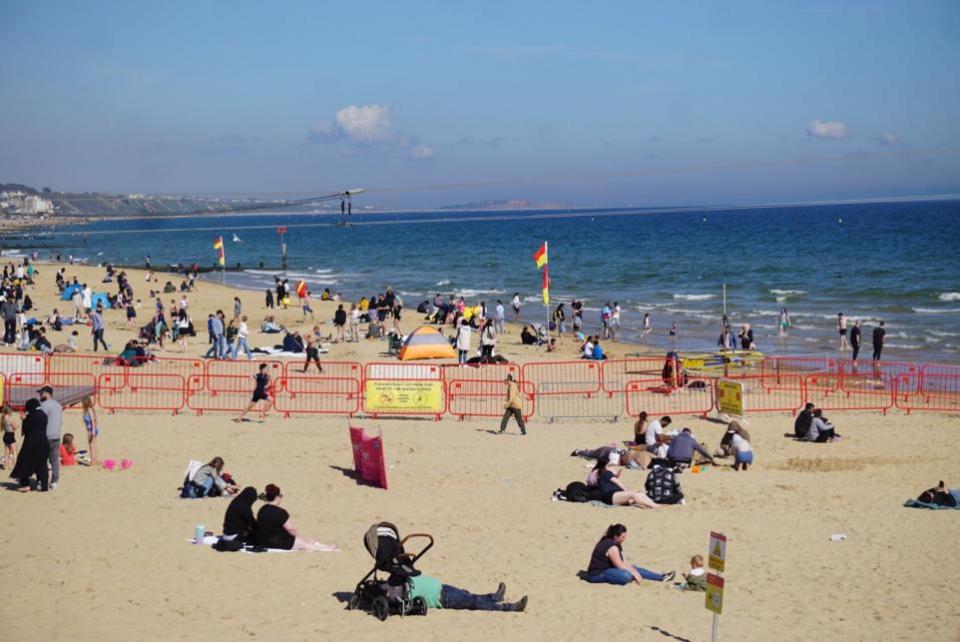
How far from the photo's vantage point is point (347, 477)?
15.9 meters

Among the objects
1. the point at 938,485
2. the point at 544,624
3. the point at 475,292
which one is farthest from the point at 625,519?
the point at 475,292

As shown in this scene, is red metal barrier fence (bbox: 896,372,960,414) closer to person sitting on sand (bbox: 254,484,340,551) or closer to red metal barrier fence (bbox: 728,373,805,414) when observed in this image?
red metal barrier fence (bbox: 728,373,805,414)

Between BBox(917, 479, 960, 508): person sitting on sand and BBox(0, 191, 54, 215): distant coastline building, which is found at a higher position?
BBox(0, 191, 54, 215): distant coastline building

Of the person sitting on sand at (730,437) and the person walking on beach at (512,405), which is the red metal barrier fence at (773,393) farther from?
the person walking on beach at (512,405)

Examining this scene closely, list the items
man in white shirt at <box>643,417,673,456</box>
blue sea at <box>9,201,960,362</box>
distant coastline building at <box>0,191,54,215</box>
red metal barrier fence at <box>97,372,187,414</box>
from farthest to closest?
distant coastline building at <box>0,191,54,215</box> → blue sea at <box>9,201,960,362</box> → red metal barrier fence at <box>97,372,187,414</box> → man in white shirt at <box>643,417,673,456</box>

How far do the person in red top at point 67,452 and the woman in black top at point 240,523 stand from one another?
5233mm

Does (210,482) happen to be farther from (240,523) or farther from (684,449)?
(684,449)

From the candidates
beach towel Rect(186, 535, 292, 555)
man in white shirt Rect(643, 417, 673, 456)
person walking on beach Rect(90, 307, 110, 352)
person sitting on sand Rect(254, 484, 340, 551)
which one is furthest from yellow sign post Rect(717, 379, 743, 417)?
person walking on beach Rect(90, 307, 110, 352)

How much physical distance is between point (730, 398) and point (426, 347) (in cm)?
1058

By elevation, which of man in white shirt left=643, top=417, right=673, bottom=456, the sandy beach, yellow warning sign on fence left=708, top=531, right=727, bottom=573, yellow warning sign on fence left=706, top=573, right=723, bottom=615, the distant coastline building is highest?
the distant coastline building

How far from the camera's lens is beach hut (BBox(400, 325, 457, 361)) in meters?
28.4

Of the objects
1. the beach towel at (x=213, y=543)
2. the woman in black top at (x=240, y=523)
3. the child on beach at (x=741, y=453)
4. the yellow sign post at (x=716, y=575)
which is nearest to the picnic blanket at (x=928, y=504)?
the child on beach at (x=741, y=453)

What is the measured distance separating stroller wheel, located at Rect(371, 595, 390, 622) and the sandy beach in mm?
106

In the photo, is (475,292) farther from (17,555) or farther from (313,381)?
(17,555)
